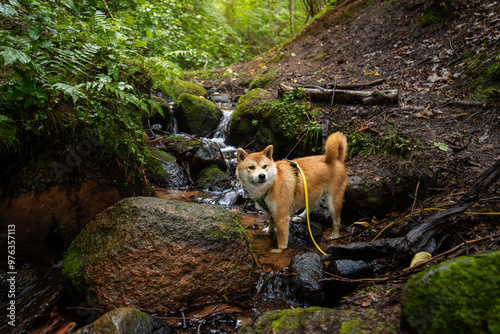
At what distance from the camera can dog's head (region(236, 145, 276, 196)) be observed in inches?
168

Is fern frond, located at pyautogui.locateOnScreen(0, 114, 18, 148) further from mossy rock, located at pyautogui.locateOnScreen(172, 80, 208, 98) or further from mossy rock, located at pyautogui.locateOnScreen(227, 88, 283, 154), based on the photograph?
mossy rock, located at pyautogui.locateOnScreen(172, 80, 208, 98)

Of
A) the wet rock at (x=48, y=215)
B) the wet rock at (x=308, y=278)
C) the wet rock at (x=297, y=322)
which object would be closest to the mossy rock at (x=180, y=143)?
the wet rock at (x=48, y=215)

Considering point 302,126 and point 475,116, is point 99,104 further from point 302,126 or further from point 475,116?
point 475,116

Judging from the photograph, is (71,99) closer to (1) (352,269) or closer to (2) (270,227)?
(2) (270,227)

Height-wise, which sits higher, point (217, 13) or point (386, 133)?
point (217, 13)

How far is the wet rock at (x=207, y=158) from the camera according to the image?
7332 millimetres

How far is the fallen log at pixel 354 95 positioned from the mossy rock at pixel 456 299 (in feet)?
17.9

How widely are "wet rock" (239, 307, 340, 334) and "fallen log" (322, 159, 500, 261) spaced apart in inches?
55.5

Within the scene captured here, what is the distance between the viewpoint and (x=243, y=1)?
Answer: 19.8 metres

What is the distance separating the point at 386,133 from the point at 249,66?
10596 millimetres

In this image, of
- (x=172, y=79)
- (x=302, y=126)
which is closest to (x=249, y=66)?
(x=302, y=126)

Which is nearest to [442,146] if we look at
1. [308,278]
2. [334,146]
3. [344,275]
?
[334,146]

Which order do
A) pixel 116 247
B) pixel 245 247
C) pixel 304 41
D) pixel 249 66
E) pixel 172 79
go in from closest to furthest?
1. pixel 116 247
2. pixel 245 247
3. pixel 172 79
4. pixel 304 41
5. pixel 249 66

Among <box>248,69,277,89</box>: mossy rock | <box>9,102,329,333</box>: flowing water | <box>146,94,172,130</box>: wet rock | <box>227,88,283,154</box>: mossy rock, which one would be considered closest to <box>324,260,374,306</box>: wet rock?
<box>9,102,329,333</box>: flowing water
